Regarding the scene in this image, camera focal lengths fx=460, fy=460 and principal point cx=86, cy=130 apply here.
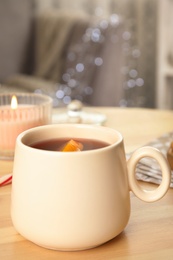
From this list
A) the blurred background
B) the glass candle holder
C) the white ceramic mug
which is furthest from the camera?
the blurred background

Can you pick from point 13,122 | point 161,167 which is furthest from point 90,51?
point 161,167

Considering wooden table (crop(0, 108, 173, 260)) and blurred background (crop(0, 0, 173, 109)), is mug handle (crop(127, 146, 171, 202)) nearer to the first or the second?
wooden table (crop(0, 108, 173, 260))

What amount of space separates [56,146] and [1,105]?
16.0 inches

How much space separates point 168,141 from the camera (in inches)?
33.0

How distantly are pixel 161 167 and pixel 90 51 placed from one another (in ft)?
6.61

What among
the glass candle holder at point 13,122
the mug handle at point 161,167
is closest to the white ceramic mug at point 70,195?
the mug handle at point 161,167

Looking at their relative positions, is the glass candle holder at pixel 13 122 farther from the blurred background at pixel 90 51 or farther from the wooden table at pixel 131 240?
the blurred background at pixel 90 51

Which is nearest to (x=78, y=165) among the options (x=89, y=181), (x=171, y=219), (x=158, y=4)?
(x=89, y=181)

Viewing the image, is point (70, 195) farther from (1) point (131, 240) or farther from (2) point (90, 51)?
(2) point (90, 51)

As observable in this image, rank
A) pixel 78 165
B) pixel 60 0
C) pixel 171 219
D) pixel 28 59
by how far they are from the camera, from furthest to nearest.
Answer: pixel 60 0, pixel 28 59, pixel 171 219, pixel 78 165

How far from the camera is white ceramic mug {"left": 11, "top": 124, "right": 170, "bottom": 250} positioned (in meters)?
0.45

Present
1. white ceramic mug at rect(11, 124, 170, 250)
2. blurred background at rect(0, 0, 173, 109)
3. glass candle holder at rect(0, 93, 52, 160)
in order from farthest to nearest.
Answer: blurred background at rect(0, 0, 173, 109) < glass candle holder at rect(0, 93, 52, 160) < white ceramic mug at rect(11, 124, 170, 250)

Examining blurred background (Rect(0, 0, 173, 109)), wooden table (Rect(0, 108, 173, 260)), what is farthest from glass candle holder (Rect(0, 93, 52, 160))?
blurred background (Rect(0, 0, 173, 109))

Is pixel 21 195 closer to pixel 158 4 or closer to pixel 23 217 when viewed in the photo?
pixel 23 217
